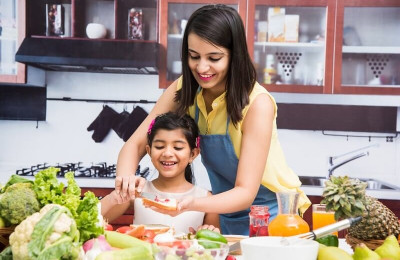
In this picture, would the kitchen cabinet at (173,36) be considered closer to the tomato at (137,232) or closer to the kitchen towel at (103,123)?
the kitchen towel at (103,123)

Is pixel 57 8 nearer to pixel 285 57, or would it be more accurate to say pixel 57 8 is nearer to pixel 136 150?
pixel 285 57

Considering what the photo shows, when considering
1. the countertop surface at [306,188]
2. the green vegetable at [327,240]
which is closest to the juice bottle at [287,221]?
the green vegetable at [327,240]

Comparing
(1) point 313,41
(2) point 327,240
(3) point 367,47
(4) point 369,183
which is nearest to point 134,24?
(1) point 313,41

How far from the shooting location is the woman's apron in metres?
1.87

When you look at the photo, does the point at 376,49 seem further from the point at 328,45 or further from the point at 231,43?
the point at 231,43

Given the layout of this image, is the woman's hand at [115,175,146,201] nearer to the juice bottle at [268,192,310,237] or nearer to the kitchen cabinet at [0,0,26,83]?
the juice bottle at [268,192,310,237]

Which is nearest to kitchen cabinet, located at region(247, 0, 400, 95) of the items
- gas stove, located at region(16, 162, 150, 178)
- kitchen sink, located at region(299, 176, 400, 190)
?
kitchen sink, located at region(299, 176, 400, 190)

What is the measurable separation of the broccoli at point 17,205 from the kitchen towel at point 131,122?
8.83ft

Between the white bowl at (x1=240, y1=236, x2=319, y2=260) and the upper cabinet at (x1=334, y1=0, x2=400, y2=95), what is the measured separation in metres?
2.65

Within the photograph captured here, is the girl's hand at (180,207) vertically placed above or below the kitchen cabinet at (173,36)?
below

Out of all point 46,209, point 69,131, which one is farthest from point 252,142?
point 69,131

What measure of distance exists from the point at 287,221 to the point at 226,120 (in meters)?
0.66

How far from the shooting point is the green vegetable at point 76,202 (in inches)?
41.4

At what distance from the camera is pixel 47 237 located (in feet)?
3.15
